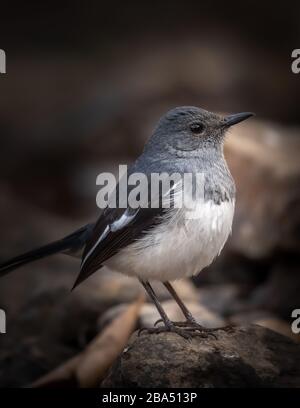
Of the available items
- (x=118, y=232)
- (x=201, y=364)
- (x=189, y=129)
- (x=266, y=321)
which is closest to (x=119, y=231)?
(x=118, y=232)

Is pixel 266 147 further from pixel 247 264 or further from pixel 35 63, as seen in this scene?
pixel 35 63

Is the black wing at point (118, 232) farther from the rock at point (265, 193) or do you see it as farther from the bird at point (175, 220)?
the rock at point (265, 193)

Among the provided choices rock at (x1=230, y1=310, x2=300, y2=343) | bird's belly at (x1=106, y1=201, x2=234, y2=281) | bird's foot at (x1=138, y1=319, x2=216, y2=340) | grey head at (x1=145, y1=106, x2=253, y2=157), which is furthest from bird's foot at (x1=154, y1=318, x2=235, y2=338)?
rock at (x1=230, y1=310, x2=300, y2=343)

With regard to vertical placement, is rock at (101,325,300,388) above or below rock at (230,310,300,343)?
above

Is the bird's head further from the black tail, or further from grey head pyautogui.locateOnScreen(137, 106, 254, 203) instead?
the black tail

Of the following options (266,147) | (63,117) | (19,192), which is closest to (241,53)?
(63,117)

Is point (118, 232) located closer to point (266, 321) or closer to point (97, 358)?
point (97, 358)

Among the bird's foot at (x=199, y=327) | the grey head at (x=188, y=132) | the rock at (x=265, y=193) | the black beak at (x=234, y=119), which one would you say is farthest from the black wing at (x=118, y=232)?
the rock at (x=265, y=193)
